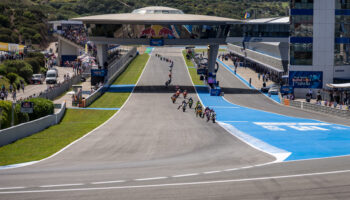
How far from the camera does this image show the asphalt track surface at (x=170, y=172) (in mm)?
16359

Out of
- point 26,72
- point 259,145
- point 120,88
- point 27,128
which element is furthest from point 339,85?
point 26,72

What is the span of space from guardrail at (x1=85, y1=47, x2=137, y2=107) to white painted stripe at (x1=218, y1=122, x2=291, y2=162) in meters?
23.3

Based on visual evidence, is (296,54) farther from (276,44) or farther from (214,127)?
(214,127)

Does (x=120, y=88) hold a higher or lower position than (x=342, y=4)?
lower

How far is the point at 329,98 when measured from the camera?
62844 mm

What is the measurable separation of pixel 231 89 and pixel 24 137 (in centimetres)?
4498

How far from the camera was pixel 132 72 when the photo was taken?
305 ft

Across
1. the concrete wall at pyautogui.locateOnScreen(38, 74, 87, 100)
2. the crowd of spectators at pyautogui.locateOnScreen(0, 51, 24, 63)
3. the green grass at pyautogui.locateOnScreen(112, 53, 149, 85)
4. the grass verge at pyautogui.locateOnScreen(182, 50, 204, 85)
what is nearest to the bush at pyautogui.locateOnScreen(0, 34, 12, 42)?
the crowd of spectators at pyautogui.locateOnScreen(0, 51, 24, 63)

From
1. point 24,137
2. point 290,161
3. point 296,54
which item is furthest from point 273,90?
point 290,161

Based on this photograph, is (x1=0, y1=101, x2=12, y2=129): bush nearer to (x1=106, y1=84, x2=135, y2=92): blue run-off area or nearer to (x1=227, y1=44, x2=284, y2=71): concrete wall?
(x1=106, y1=84, x2=135, y2=92): blue run-off area

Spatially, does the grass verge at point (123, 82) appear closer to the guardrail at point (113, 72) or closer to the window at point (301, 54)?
the guardrail at point (113, 72)

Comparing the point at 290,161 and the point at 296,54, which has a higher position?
the point at 296,54

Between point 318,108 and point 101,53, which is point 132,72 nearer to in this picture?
point 101,53

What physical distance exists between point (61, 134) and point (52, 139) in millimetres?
2723
